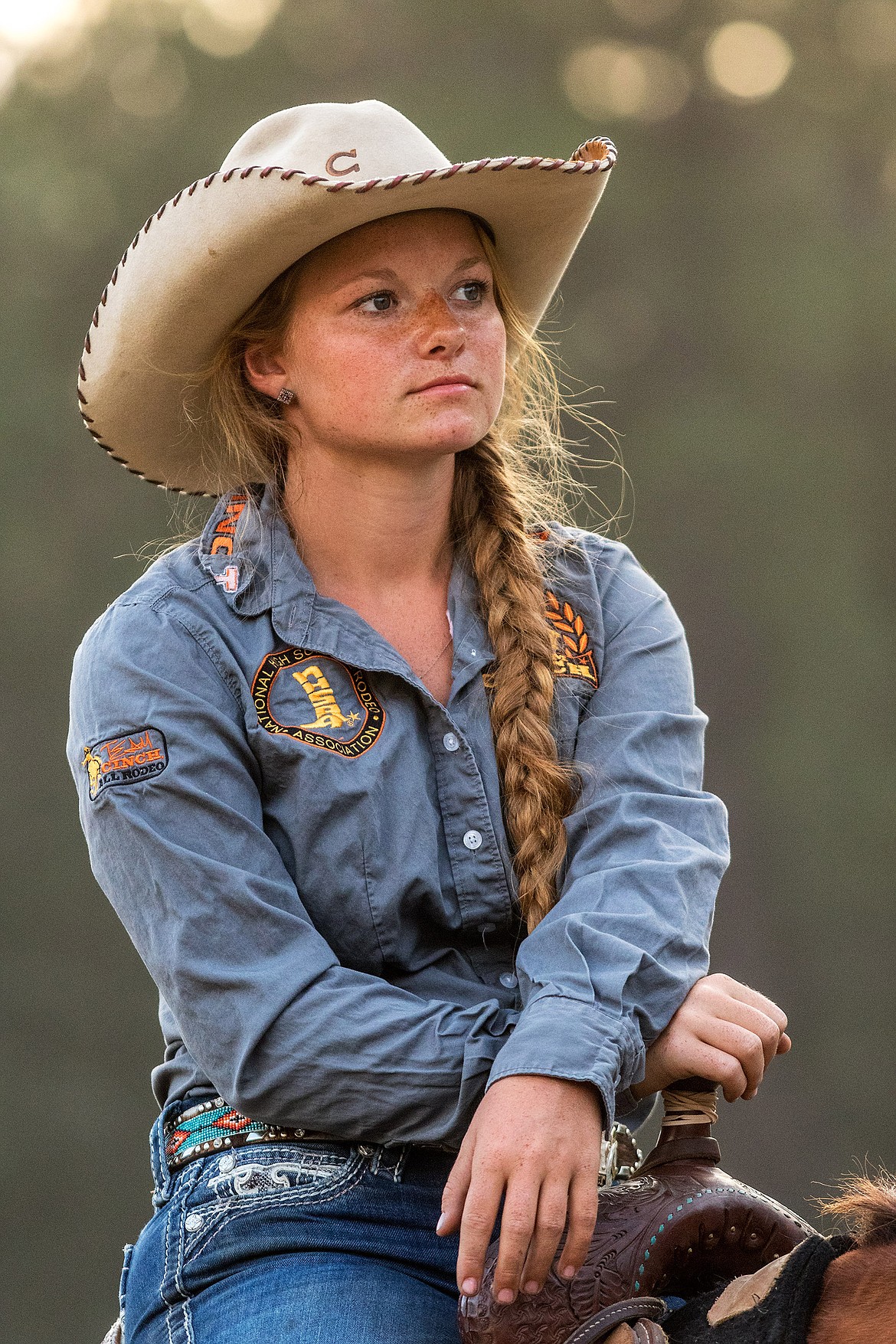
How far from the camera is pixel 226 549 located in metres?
2.03

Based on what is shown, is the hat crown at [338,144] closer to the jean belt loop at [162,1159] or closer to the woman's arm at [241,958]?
the woman's arm at [241,958]

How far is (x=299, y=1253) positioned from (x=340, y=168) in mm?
1246

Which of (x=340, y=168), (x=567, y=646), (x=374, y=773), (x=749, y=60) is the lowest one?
(x=374, y=773)

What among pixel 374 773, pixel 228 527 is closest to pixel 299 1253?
pixel 374 773

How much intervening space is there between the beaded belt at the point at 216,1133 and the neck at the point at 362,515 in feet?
2.11

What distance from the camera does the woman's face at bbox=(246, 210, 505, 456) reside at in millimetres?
1955

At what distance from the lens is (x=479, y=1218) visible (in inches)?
60.6

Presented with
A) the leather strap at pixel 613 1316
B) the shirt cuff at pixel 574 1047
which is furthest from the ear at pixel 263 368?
the leather strap at pixel 613 1316

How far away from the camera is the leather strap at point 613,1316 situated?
1498 millimetres

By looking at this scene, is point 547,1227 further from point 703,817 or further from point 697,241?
point 697,241

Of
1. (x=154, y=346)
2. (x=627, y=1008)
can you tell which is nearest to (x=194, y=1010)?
(x=627, y=1008)

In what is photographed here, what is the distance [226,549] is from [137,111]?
964cm

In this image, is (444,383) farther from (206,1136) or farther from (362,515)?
(206,1136)

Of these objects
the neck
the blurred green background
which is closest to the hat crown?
the neck
